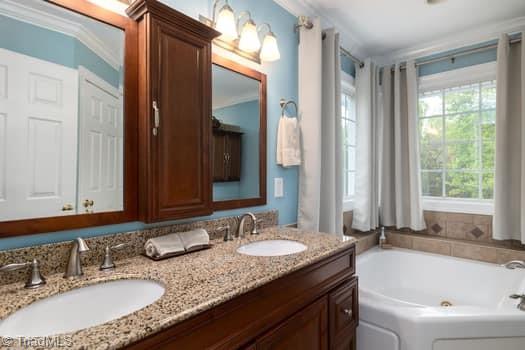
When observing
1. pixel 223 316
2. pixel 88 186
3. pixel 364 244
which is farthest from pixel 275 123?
pixel 364 244

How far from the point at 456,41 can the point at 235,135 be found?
7.50ft

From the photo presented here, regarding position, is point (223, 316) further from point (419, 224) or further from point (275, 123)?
point (419, 224)

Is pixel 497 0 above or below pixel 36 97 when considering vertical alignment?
above

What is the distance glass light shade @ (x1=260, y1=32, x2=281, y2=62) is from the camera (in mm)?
1637

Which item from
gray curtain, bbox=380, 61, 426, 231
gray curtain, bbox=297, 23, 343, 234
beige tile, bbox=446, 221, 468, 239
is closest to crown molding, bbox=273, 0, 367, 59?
gray curtain, bbox=297, 23, 343, 234

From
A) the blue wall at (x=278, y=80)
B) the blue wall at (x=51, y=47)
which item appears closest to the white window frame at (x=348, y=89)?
the blue wall at (x=278, y=80)

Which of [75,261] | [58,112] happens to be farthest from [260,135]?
[75,261]

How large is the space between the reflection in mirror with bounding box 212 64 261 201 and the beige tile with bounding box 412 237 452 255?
1.83 meters

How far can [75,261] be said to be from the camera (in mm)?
889

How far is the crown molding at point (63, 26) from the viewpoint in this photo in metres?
0.87

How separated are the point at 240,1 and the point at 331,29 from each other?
0.77m

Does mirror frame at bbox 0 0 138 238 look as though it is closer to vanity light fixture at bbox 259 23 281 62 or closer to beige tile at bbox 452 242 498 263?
vanity light fixture at bbox 259 23 281 62

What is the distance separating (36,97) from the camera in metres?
0.89

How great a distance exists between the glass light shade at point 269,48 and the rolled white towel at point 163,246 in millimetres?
1156
